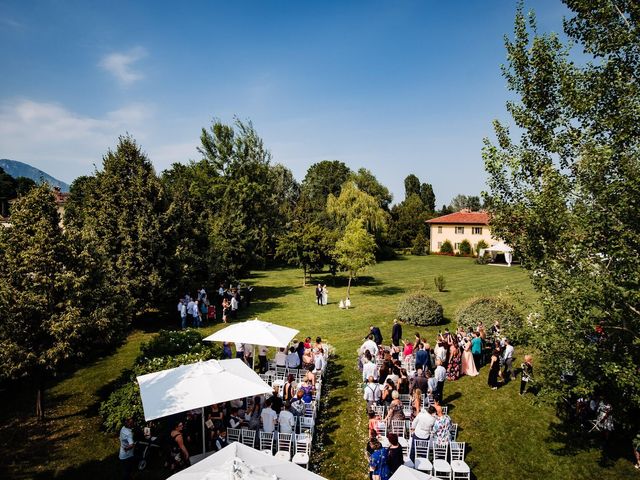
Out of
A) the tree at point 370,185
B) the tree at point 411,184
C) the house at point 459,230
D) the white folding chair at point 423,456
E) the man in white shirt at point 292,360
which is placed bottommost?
the white folding chair at point 423,456

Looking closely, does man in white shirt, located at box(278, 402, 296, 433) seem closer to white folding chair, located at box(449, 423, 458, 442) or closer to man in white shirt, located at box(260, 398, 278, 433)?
man in white shirt, located at box(260, 398, 278, 433)

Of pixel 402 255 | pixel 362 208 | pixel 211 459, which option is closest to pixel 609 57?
pixel 211 459

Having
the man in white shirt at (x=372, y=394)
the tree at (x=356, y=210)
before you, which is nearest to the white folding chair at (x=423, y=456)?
the man in white shirt at (x=372, y=394)

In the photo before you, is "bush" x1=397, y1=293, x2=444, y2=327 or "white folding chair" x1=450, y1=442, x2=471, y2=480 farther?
"bush" x1=397, y1=293, x2=444, y2=327

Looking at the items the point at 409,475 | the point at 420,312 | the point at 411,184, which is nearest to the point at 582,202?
the point at 409,475

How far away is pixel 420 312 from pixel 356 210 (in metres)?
32.2

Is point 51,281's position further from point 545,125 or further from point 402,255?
point 402,255

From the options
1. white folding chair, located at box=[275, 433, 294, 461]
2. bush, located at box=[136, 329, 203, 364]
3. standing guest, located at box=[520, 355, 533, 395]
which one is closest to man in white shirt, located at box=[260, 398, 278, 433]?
white folding chair, located at box=[275, 433, 294, 461]

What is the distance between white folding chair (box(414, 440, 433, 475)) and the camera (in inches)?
355

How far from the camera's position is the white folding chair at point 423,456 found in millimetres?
9023

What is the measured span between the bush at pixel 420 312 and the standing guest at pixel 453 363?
6680 mm

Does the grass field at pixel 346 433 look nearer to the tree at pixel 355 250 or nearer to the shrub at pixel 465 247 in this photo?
the tree at pixel 355 250

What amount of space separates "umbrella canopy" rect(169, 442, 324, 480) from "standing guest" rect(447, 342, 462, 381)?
404 inches

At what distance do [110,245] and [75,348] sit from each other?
10633 mm
